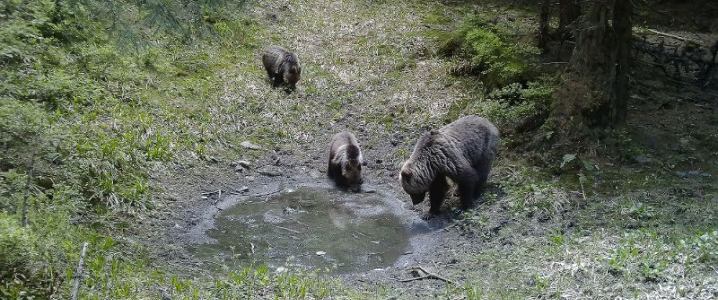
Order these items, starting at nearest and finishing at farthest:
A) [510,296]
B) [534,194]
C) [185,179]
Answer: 1. [510,296]
2. [534,194]
3. [185,179]

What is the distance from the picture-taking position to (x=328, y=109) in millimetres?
14367

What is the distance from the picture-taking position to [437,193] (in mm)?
10406

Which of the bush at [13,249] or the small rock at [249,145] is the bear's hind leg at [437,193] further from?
the bush at [13,249]

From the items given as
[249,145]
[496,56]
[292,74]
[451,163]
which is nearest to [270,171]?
[249,145]

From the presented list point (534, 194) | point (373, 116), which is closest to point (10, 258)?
point (534, 194)

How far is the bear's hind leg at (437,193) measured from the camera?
33.8ft

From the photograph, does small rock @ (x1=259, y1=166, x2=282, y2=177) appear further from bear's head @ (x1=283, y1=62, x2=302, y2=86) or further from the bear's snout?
bear's head @ (x1=283, y1=62, x2=302, y2=86)

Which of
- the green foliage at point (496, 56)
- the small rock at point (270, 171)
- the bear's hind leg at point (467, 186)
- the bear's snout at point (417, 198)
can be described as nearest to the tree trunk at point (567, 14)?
the green foliage at point (496, 56)

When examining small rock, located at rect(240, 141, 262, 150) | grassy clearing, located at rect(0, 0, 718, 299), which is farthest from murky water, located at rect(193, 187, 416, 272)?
small rock, located at rect(240, 141, 262, 150)

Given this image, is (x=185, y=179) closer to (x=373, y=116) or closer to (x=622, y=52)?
(x=373, y=116)

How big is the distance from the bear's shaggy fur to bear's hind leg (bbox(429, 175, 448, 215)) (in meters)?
5.43

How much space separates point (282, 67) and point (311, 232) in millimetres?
5814

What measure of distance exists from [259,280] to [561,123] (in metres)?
6.13

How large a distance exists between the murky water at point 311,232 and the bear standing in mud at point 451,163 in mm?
667
